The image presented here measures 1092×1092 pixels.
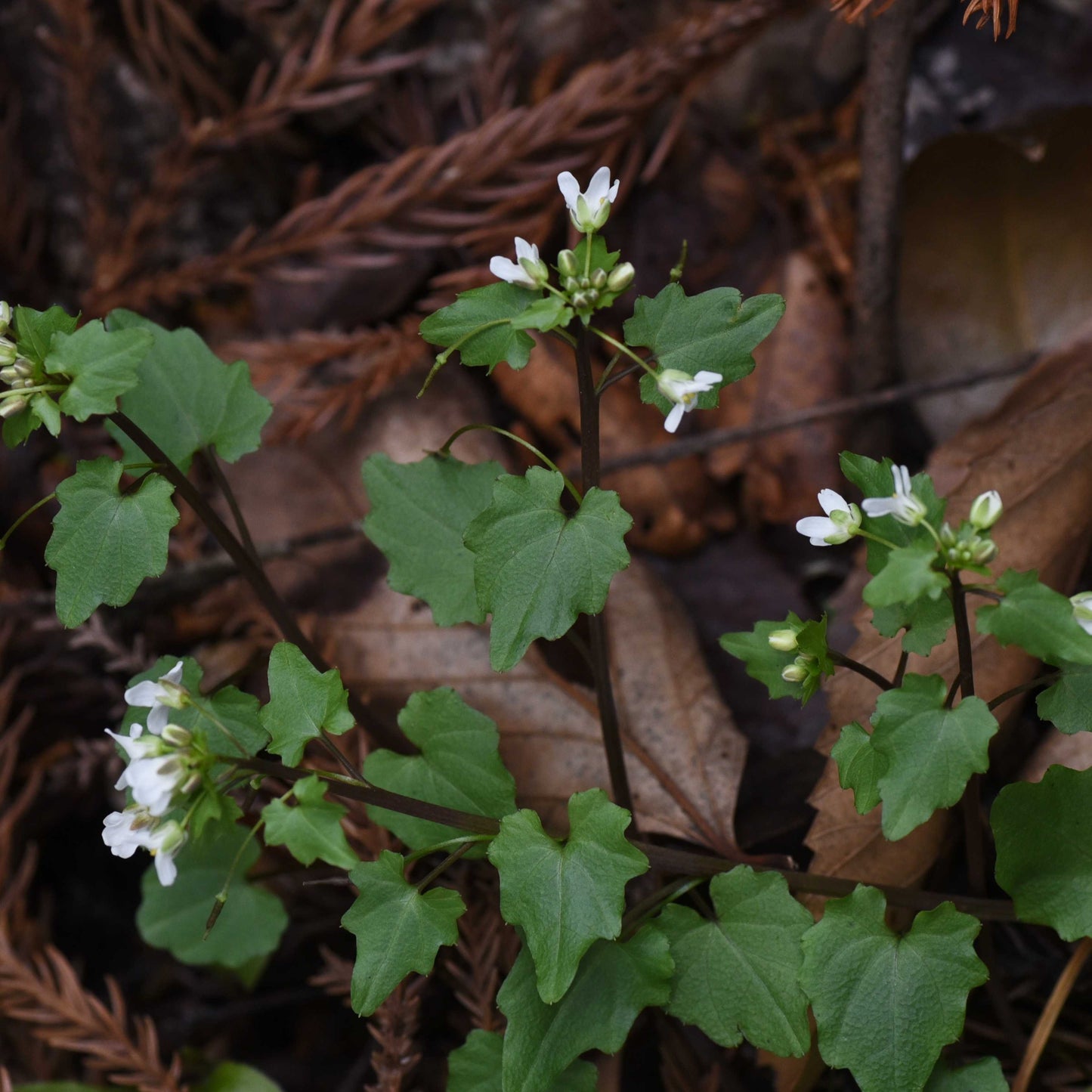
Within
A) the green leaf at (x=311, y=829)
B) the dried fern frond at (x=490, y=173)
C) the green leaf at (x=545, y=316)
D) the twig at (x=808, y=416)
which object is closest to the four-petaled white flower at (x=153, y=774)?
the green leaf at (x=311, y=829)

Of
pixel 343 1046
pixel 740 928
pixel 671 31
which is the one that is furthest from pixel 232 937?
pixel 671 31

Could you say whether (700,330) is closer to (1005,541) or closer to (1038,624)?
(1038,624)

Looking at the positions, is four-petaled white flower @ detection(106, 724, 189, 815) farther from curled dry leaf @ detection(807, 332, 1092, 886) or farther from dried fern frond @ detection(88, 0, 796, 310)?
dried fern frond @ detection(88, 0, 796, 310)

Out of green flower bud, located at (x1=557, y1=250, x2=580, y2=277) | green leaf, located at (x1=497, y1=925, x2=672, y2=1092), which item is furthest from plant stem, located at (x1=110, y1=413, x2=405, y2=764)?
green flower bud, located at (x1=557, y1=250, x2=580, y2=277)

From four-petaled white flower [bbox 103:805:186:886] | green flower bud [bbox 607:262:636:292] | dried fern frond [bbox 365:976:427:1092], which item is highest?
green flower bud [bbox 607:262:636:292]

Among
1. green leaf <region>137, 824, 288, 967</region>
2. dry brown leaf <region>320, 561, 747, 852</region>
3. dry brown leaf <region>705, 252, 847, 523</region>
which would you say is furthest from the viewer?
dry brown leaf <region>705, 252, 847, 523</region>

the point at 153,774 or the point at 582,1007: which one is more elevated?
the point at 153,774

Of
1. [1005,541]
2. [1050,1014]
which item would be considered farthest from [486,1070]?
[1005,541]
